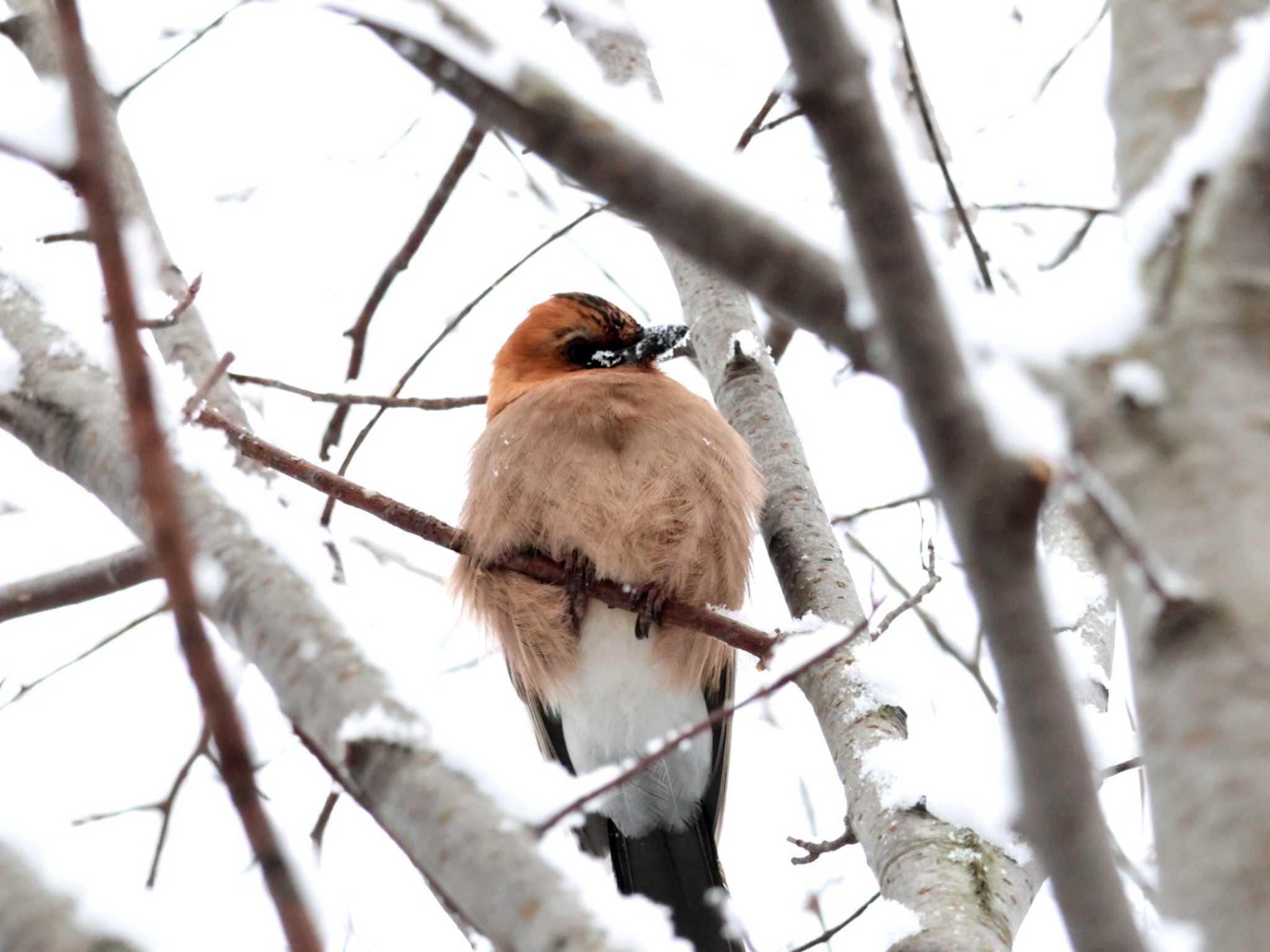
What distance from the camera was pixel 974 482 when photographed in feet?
3.10

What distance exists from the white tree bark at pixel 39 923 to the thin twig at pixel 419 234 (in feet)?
9.80

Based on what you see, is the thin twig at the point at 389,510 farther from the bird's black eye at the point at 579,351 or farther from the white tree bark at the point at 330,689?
the bird's black eye at the point at 579,351

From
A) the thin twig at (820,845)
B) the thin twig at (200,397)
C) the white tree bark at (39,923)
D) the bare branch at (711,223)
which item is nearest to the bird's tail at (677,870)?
the thin twig at (820,845)

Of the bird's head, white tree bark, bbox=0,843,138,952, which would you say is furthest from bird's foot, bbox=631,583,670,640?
white tree bark, bbox=0,843,138,952

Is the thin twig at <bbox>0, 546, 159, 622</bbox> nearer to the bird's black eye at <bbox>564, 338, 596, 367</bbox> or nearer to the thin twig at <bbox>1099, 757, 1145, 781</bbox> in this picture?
the thin twig at <bbox>1099, 757, 1145, 781</bbox>

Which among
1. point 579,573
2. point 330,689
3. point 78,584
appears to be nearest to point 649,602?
point 579,573

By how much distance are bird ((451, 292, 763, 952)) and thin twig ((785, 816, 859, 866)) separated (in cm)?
71

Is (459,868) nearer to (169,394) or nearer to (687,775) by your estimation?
(169,394)

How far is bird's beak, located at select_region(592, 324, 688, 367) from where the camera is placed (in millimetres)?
4352

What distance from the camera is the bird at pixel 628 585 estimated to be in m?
3.50

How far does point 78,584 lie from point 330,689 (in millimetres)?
814

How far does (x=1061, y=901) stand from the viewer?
3.02ft

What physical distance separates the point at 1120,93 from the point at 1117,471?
1.22 feet

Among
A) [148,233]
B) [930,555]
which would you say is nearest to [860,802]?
[930,555]
